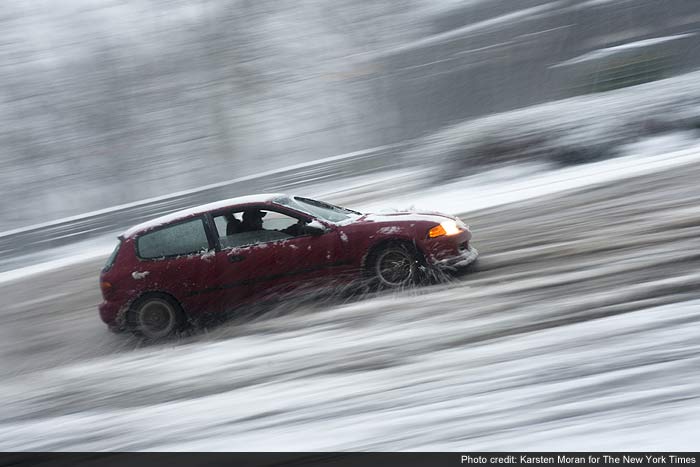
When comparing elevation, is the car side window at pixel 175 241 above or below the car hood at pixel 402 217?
above

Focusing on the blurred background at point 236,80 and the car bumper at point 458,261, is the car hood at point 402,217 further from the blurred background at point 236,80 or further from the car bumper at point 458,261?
the blurred background at point 236,80

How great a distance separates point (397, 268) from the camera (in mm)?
7441

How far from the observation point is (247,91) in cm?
3072

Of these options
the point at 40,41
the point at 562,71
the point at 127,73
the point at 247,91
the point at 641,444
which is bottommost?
the point at 641,444

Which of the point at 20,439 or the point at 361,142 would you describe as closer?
the point at 20,439

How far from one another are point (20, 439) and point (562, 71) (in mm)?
19991

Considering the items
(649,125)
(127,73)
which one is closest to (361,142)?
(127,73)

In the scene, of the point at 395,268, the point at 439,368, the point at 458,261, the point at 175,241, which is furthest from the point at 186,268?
the point at 439,368

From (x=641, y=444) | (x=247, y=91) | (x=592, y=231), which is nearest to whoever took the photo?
(x=641, y=444)

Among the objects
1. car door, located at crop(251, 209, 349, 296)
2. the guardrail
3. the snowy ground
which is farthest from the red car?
the guardrail

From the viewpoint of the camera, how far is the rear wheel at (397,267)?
292 inches

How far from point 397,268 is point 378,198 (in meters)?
8.03

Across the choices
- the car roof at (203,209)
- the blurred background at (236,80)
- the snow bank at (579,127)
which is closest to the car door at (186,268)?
the car roof at (203,209)

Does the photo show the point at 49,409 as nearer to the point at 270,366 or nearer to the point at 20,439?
the point at 20,439
